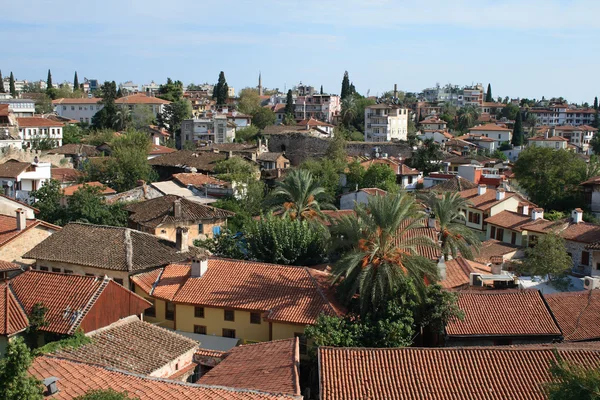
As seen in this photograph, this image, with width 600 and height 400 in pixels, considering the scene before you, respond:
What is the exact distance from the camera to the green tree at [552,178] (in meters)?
45.8

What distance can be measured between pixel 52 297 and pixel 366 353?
9872 millimetres

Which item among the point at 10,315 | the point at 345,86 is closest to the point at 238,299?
the point at 10,315

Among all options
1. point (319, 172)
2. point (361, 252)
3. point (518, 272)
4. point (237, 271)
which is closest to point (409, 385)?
point (361, 252)

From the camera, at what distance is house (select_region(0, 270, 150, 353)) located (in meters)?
19.0

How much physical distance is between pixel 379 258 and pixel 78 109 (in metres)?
84.0

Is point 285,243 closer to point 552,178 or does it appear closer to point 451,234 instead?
point 451,234

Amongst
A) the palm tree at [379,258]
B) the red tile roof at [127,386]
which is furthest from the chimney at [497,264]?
the red tile roof at [127,386]

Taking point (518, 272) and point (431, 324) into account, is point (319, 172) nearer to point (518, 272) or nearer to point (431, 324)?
point (518, 272)

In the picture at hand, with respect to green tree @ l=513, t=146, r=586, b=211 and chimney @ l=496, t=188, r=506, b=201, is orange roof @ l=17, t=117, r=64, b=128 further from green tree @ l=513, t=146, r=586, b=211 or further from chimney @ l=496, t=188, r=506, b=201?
chimney @ l=496, t=188, r=506, b=201

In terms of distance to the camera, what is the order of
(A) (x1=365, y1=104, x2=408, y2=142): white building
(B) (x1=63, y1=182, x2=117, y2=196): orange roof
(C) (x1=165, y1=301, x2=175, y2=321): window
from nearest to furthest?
(C) (x1=165, y1=301, x2=175, y2=321): window, (B) (x1=63, y1=182, x2=117, y2=196): orange roof, (A) (x1=365, y1=104, x2=408, y2=142): white building

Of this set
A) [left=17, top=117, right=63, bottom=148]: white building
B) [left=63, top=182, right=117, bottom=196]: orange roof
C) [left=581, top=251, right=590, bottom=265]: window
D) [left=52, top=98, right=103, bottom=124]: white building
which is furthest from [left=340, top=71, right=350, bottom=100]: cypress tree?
[left=581, top=251, right=590, bottom=265]: window

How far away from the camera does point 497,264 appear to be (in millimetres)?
29297

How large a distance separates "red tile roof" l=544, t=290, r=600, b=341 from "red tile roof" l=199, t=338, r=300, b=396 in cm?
870

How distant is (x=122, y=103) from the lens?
88.5 meters
